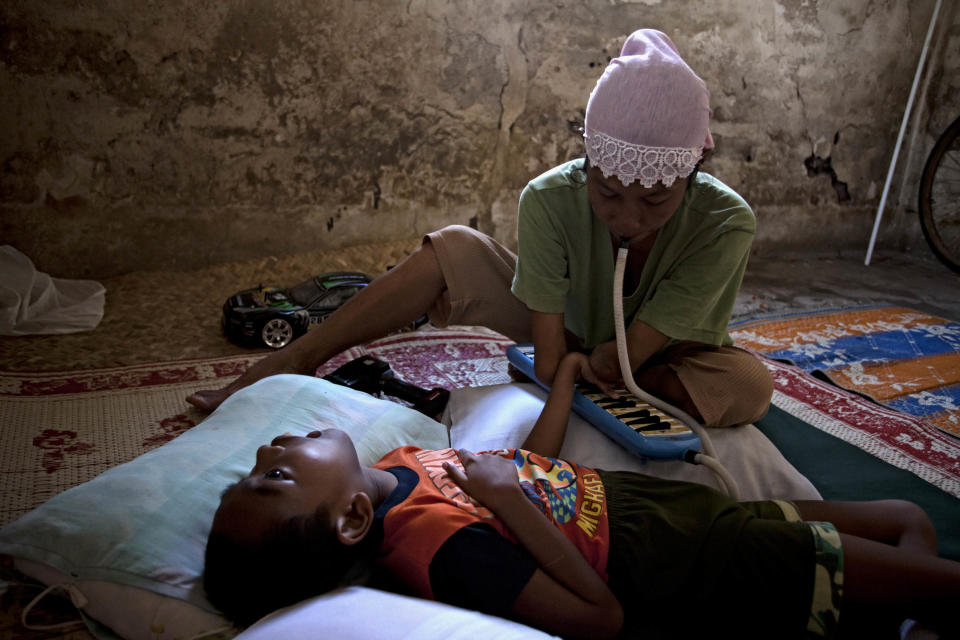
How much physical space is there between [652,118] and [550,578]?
75 centimetres

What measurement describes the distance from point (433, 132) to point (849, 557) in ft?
7.66

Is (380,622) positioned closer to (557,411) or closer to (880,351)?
(557,411)

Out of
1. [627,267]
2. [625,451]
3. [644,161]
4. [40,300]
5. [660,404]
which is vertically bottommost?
[40,300]

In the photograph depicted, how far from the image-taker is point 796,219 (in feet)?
12.3

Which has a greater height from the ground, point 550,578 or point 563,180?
point 563,180

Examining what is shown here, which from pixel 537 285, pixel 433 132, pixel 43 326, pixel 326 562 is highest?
pixel 433 132

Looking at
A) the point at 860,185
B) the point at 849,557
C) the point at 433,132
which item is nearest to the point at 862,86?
the point at 860,185

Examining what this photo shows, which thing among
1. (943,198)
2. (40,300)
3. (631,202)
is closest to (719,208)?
(631,202)

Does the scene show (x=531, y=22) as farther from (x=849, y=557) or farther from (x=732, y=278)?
(x=849, y=557)

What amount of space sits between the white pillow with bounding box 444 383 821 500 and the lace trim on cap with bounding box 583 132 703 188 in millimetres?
526

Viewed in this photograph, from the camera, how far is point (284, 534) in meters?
0.86

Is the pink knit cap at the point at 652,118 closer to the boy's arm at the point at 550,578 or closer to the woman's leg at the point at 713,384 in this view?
the woman's leg at the point at 713,384

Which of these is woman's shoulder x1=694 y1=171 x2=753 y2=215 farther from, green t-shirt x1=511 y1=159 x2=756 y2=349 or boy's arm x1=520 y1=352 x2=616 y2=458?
boy's arm x1=520 y1=352 x2=616 y2=458

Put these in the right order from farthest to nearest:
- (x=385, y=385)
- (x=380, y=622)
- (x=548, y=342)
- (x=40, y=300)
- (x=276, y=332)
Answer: (x=40, y=300) < (x=276, y=332) < (x=385, y=385) < (x=548, y=342) < (x=380, y=622)
